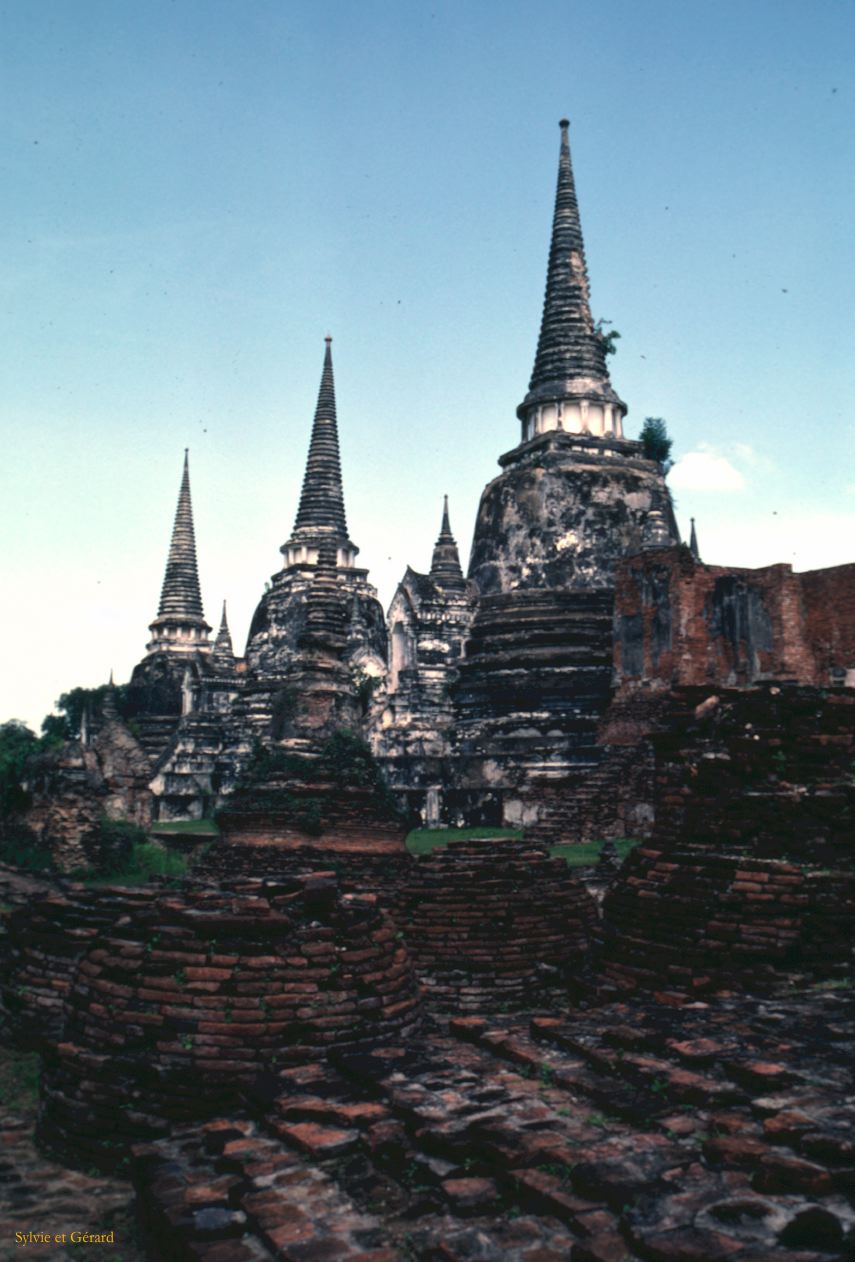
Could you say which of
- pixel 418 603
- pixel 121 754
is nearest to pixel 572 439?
pixel 418 603

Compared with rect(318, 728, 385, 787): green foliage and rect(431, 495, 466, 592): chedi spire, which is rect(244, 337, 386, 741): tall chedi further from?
rect(318, 728, 385, 787): green foliage

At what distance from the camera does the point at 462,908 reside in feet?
27.0

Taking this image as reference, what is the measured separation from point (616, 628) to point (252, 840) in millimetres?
7652

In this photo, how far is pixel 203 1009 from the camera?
546 cm

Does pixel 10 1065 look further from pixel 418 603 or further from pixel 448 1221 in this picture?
pixel 418 603

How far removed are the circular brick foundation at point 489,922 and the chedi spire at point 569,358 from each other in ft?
51.5

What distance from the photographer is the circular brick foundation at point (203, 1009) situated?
5328mm

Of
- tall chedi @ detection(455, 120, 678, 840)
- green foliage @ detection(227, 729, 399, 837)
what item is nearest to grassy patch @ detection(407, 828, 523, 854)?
tall chedi @ detection(455, 120, 678, 840)

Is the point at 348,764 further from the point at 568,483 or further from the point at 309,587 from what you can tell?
the point at 309,587

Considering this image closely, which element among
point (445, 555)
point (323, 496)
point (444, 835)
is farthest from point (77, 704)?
point (444, 835)

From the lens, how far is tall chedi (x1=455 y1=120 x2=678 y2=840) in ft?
61.6

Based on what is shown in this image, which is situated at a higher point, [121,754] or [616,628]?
[616,628]

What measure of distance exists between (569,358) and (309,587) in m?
9.84

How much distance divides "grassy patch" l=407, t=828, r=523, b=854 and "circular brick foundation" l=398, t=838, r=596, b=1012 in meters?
6.93
